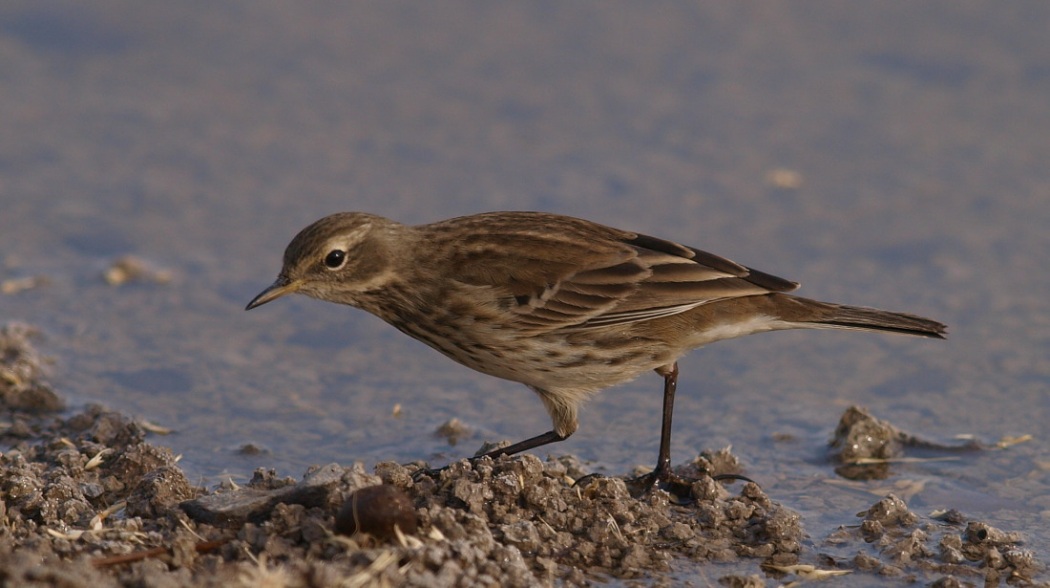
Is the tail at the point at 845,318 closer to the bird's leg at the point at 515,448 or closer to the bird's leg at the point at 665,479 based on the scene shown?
the bird's leg at the point at 665,479

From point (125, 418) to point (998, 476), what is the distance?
5110 mm

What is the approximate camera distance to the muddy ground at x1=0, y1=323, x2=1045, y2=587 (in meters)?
5.67

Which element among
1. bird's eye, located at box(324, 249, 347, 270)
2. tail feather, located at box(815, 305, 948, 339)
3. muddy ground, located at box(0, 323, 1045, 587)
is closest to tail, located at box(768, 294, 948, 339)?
tail feather, located at box(815, 305, 948, 339)

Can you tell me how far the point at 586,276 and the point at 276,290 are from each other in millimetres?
1696

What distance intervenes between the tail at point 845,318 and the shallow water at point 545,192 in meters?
0.93

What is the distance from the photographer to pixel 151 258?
10992 mm

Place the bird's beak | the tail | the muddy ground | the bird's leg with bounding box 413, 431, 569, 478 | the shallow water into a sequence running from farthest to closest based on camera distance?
1. the shallow water
2. the tail
3. the bird's beak
4. the bird's leg with bounding box 413, 431, 569, 478
5. the muddy ground

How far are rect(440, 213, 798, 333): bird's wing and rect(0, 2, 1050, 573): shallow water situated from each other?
1187mm

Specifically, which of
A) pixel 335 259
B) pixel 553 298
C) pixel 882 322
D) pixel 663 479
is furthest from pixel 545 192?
pixel 663 479

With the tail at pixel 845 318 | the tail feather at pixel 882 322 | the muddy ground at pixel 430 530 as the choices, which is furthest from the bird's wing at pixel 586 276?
the muddy ground at pixel 430 530

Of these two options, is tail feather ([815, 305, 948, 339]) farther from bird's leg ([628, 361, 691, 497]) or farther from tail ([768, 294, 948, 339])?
bird's leg ([628, 361, 691, 497])

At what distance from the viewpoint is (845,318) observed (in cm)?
788

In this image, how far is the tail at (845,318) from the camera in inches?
307

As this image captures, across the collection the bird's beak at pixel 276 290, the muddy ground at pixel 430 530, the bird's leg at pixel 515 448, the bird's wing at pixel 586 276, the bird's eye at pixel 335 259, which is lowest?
the muddy ground at pixel 430 530
